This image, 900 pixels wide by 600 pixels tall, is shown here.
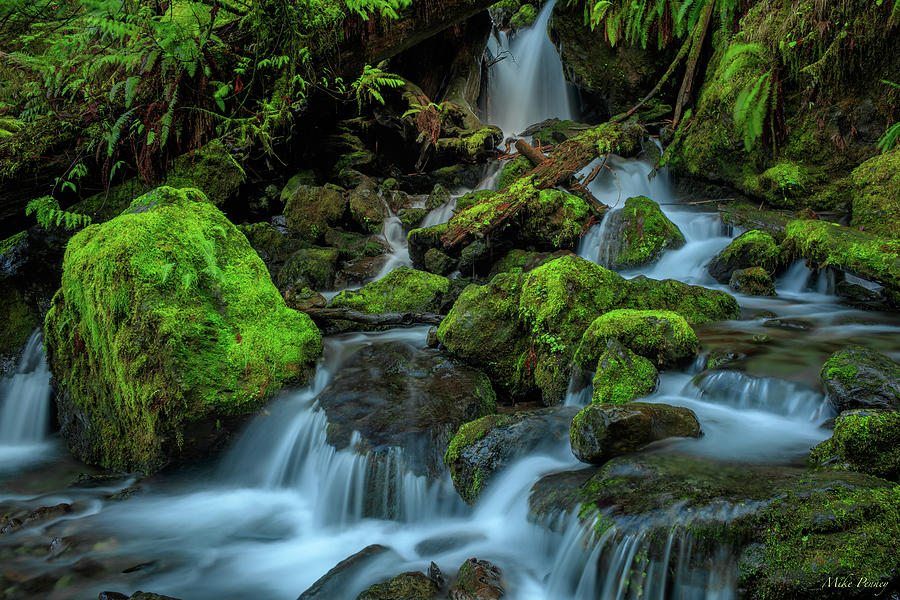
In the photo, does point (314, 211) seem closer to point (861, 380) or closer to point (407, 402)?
point (407, 402)

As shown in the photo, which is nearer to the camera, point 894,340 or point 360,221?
point 894,340

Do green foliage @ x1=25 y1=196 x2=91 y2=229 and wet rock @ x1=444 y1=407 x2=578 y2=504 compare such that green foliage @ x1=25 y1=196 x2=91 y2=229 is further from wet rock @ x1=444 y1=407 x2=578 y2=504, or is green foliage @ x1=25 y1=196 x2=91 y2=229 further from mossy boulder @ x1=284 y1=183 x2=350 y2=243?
wet rock @ x1=444 y1=407 x2=578 y2=504

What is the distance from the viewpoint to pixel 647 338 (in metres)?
4.18

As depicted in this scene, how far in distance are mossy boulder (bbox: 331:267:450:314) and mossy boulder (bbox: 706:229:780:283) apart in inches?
151

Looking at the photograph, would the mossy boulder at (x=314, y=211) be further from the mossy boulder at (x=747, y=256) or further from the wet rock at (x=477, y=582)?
the wet rock at (x=477, y=582)

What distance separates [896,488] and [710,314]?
11.4ft

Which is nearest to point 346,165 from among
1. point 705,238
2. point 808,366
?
point 705,238

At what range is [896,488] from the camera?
2090 mm

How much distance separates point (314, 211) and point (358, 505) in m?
7.93

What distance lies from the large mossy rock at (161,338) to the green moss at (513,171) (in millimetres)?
6848

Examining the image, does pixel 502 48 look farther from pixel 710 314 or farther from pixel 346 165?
pixel 710 314

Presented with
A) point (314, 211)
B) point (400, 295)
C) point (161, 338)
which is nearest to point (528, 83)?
point (314, 211)

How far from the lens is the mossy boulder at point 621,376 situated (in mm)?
3854
